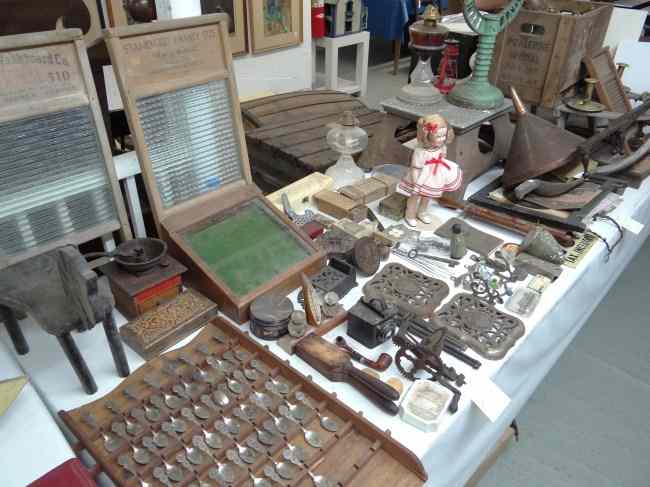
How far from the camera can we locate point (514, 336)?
5.34 feet

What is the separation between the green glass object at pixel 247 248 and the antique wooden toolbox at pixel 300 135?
29.8 inches

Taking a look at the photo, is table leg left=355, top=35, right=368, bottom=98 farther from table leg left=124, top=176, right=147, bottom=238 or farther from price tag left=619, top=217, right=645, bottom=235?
table leg left=124, top=176, right=147, bottom=238

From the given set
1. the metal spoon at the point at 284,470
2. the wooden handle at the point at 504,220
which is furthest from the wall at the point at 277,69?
the metal spoon at the point at 284,470

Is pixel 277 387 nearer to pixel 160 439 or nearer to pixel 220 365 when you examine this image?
pixel 220 365

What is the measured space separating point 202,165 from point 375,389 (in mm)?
955

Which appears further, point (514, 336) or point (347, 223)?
point (347, 223)

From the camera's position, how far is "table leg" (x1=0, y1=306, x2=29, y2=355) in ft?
4.78

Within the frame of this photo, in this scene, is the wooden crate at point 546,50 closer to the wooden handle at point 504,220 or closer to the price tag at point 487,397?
the wooden handle at point 504,220

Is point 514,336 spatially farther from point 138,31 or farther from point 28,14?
point 28,14

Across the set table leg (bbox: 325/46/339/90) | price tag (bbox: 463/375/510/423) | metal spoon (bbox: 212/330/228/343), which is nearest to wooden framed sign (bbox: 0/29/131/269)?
metal spoon (bbox: 212/330/228/343)

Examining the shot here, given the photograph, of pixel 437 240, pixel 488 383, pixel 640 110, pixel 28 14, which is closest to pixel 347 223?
pixel 437 240

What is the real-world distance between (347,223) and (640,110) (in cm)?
171

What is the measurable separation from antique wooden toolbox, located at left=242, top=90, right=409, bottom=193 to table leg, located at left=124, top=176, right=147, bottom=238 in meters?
0.92

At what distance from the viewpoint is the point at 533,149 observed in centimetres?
225
